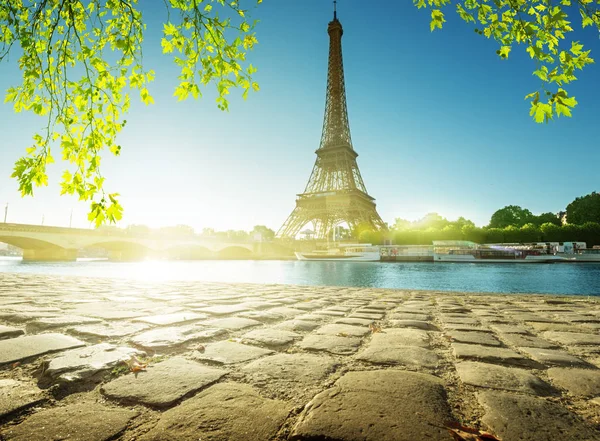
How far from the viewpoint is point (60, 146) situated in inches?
103

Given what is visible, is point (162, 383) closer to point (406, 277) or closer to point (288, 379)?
point (288, 379)

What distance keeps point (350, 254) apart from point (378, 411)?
48554mm

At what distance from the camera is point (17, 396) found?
137 centimetres

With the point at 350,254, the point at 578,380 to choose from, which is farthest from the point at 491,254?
the point at 578,380

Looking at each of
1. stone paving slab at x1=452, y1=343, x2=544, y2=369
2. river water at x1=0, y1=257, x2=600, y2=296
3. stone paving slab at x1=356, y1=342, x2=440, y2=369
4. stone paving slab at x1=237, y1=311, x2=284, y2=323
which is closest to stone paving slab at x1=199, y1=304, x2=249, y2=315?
stone paving slab at x1=237, y1=311, x2=284, y2=323

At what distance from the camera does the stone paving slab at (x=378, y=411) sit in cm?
112

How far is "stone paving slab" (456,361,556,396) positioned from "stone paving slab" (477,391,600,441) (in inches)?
4.8

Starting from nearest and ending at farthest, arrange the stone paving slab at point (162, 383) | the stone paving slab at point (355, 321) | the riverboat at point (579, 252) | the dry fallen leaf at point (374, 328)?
the stone paving slab at point (162, 383) < the dry fallen leaf at point (374, 328) < the stone paving slab at point (355, 321) < the riverboat at point (579, 252)

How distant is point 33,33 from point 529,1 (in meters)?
4.39

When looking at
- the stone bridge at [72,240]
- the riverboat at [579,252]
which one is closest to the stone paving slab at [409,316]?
the stone bridge at [72,240]

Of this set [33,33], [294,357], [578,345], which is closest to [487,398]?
[294,357]

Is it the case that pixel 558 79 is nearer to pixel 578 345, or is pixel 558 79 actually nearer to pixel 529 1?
pixel 529 1

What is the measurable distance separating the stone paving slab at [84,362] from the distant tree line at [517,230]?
49977 mm

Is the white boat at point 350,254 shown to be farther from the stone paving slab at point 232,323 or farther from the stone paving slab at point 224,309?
the stone paving slab at point 232,323
